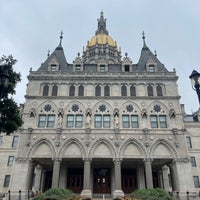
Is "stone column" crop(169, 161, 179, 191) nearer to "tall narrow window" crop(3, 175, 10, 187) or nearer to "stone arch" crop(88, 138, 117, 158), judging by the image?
"stone arch" crop(88, 138, 117, 158)

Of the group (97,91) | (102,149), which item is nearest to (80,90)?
(97,91)

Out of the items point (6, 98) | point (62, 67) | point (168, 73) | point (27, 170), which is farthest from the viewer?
point (62, 67)

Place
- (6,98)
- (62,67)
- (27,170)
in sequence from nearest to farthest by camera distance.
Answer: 1. (6,98)
2. (27,170)
3. (62,67)

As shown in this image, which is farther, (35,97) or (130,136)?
(35,97)

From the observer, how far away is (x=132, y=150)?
1111 inches

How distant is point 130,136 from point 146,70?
11818 millimetres

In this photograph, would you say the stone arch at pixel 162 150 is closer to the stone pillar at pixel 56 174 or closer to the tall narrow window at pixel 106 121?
the tall narrow window at pixel 106 121

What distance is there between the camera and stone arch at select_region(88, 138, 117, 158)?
90.9 ft

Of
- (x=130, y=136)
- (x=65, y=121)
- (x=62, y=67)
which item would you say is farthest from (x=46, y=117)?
(x=130, y=136)

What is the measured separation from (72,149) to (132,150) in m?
8.16

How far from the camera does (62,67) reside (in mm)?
35469

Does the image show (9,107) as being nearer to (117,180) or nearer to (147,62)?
(117,180)

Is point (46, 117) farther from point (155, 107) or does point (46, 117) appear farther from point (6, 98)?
point (155, 107)

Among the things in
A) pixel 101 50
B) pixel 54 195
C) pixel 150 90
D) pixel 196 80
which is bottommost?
pixel 54 195
